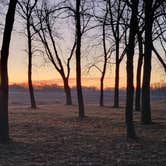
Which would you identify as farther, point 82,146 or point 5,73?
point 5,73

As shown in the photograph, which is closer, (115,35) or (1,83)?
(1,83)

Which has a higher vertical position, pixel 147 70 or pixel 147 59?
pixel 147 59

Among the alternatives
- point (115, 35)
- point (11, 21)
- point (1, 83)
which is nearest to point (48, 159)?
point (1, 83)

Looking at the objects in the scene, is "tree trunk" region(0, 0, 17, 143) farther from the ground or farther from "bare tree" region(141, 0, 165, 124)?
"bare tree" region(141, 0, 165, 124)

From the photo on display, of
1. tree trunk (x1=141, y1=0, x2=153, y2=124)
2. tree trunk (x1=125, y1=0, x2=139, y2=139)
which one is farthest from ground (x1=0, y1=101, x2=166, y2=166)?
tree trunk (x1=141, y1=0, x2=153, y2=124)

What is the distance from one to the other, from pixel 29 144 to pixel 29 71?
27967 millimetres

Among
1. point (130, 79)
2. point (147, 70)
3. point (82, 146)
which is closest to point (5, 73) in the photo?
point (82, 146)

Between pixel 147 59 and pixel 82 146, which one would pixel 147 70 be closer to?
pixel 147 59

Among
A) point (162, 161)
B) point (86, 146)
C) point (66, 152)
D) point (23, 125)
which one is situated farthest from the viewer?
point (23, 125)

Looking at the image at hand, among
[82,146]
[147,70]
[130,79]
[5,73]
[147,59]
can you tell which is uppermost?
[147,59]

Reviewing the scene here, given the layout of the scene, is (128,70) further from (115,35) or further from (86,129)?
(115,35)

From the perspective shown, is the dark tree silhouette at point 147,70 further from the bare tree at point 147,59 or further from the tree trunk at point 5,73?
the tree trunk at point 5,73

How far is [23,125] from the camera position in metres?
26.1

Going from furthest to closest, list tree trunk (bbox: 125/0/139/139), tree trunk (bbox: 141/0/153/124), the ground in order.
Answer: tree trunk (bbox: 141/0/153/124) < tree trunk (bbox: 125/0/139/139) < the ground
